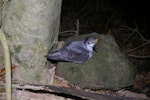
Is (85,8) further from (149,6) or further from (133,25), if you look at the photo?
(149,6)

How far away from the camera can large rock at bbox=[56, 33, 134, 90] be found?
340 cm

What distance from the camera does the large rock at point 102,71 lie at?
11.1ft

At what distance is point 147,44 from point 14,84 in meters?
4.07

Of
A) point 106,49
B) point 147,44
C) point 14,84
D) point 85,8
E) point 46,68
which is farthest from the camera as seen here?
point 85,8

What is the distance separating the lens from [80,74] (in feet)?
11.1

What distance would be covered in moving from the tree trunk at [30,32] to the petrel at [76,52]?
11.3 inches

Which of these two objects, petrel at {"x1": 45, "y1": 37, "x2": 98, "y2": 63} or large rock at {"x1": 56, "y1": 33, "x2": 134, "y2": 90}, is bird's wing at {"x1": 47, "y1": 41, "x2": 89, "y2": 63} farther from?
large rock at {"x1": 56, "y1": 33, "x2": 134, "y2": 90}

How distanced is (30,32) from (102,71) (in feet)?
3.98

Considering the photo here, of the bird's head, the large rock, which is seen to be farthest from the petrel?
the large rock

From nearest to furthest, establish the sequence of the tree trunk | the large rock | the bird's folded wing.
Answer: the tree trunk, the bird's folded wing, the large rock

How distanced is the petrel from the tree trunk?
0.29 m

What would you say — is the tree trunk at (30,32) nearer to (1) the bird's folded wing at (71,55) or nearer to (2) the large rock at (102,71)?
(1) the bird's folded wing at (71,55)

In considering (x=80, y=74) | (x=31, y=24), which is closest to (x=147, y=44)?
(x=80, y=74)

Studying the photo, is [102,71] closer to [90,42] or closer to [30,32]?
[90,42]
